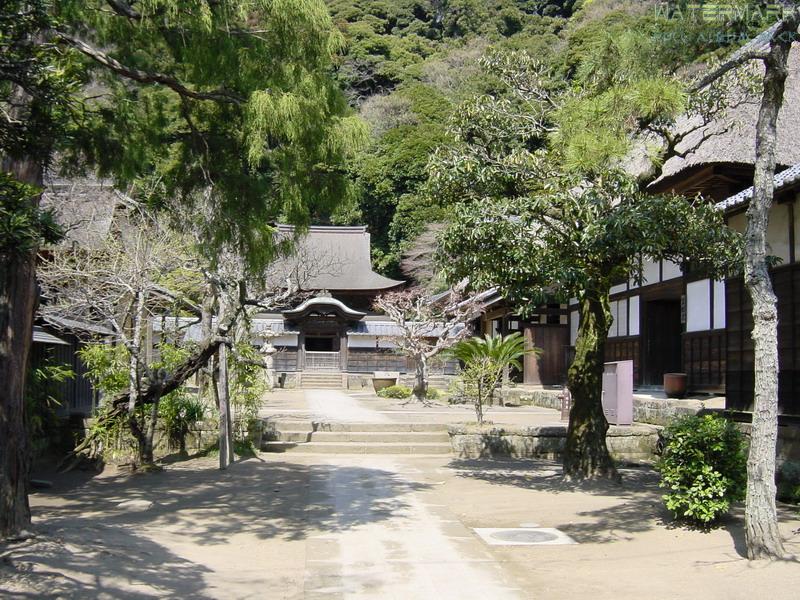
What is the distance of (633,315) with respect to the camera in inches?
765

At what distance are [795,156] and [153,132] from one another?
1108 cm

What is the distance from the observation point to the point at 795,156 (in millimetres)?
13117

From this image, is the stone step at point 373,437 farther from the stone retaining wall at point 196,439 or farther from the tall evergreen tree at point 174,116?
the tall evergreen tree at point 174,116

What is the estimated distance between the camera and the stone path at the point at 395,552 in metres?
5.61

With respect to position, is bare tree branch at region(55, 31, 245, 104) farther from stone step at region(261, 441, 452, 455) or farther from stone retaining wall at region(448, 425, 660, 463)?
stone retaining wall at region(448, 425, 660, 463)

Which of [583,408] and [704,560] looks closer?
[704,560]

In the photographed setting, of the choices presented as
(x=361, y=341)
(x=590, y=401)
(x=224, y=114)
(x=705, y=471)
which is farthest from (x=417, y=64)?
(x=705, y=471)

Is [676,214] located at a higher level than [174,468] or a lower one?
higher

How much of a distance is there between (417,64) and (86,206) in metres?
43.6

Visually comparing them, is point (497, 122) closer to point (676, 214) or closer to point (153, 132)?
point (676, 214)

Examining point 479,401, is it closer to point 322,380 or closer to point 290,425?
point 290,425

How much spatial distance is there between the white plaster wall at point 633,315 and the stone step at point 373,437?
7.15 meters

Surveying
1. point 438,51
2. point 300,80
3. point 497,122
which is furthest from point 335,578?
point 438,51

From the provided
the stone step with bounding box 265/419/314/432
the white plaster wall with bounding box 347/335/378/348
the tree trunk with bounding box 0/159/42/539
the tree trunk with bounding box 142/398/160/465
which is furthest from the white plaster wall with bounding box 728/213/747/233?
the white plaster wall with bounding box 347/335/378/348
